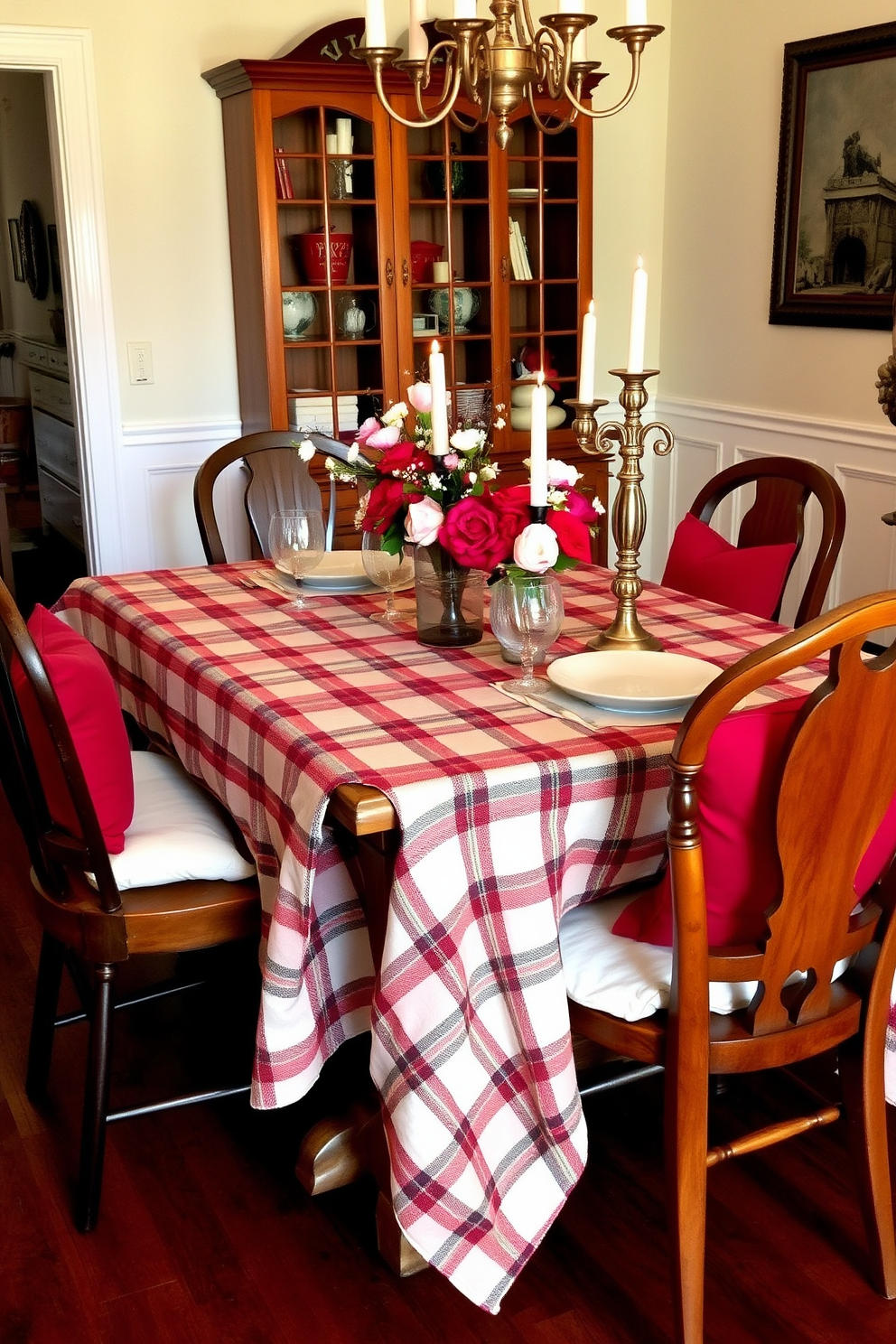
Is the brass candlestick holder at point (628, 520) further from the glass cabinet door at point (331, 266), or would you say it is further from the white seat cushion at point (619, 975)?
the glass cabinet door at point (331, 266)

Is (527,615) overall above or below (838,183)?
below

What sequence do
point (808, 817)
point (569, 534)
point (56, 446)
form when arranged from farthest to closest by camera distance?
point (56, 446), point (569, 534), point (808, 817)

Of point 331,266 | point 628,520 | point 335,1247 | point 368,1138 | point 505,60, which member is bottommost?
point 335,1247

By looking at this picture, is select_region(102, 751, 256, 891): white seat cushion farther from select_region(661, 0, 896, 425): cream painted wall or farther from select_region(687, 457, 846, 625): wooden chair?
select_region(661, 0, 896, 425): cream painted wall

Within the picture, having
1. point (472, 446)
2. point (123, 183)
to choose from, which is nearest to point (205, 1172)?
point (472, 446)

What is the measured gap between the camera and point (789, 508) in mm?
2697

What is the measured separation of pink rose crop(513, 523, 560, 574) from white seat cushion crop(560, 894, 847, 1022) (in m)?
0.49

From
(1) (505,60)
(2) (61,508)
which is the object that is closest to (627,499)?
(1) (505,60)

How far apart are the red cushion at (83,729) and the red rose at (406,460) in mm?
532

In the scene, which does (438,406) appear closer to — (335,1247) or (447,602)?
(447,602)

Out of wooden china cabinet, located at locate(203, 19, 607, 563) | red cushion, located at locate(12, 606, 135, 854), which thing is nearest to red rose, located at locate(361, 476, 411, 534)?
red cushion, located at locate(12, 606, 135, 854)

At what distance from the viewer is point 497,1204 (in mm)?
1667

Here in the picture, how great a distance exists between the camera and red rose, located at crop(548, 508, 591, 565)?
1926 mm

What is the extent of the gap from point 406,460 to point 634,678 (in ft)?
1.59
